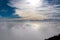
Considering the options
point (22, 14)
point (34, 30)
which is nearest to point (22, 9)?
point (22, 14)

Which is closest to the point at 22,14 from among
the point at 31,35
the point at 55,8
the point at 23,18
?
the point at 23,18

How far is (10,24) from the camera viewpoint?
2479 millimetres

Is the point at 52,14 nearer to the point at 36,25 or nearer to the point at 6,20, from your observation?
the point at 36,25

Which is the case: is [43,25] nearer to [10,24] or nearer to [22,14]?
[22,14]

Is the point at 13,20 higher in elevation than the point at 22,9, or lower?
lower

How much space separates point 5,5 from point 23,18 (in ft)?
1.30

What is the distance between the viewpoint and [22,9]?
2.48 metres

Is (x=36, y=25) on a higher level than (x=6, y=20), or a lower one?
lower

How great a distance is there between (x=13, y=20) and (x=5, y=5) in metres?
0.30

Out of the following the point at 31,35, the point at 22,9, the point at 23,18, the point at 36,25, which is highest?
the point at 22,9

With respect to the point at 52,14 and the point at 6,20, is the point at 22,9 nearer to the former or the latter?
the point at 6,20

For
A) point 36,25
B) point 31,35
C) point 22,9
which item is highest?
point 22,9

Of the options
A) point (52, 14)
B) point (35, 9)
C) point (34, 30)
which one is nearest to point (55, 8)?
point (52, 14)

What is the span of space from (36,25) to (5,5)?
0.65 meters
